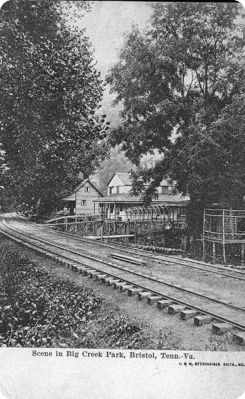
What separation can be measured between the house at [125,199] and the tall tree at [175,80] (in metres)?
1.25

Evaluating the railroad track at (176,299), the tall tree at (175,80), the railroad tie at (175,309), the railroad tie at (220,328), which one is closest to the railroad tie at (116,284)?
the railroad track at (176,299)

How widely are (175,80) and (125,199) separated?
872 cm

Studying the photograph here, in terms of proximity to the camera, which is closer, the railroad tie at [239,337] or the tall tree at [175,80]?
the railroad tie at [239,337]

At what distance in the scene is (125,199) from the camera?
20.8m

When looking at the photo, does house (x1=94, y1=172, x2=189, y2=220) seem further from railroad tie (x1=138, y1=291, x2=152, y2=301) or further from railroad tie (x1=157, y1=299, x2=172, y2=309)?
railroad tie (x1=157, y1=299, x2=172, y2=309)

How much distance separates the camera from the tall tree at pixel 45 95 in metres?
7.81

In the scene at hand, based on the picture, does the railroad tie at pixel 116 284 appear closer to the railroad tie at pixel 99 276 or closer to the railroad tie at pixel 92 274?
the railroad tie at pixel 99 276

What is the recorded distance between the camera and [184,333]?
6.16 meters

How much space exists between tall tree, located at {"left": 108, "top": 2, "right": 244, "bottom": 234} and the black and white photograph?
0.06 m

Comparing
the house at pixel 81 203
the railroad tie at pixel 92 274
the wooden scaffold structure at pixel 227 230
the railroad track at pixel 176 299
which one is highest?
the house at pixel 81 203

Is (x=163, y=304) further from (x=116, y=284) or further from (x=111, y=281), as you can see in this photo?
(x=111, y=281)

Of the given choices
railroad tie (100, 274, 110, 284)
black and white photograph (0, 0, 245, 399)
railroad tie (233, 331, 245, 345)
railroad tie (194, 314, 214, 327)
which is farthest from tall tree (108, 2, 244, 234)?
railroad tie (233, 331, 245, 345)

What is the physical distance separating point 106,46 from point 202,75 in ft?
18.5

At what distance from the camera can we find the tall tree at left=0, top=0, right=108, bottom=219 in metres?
7.81
